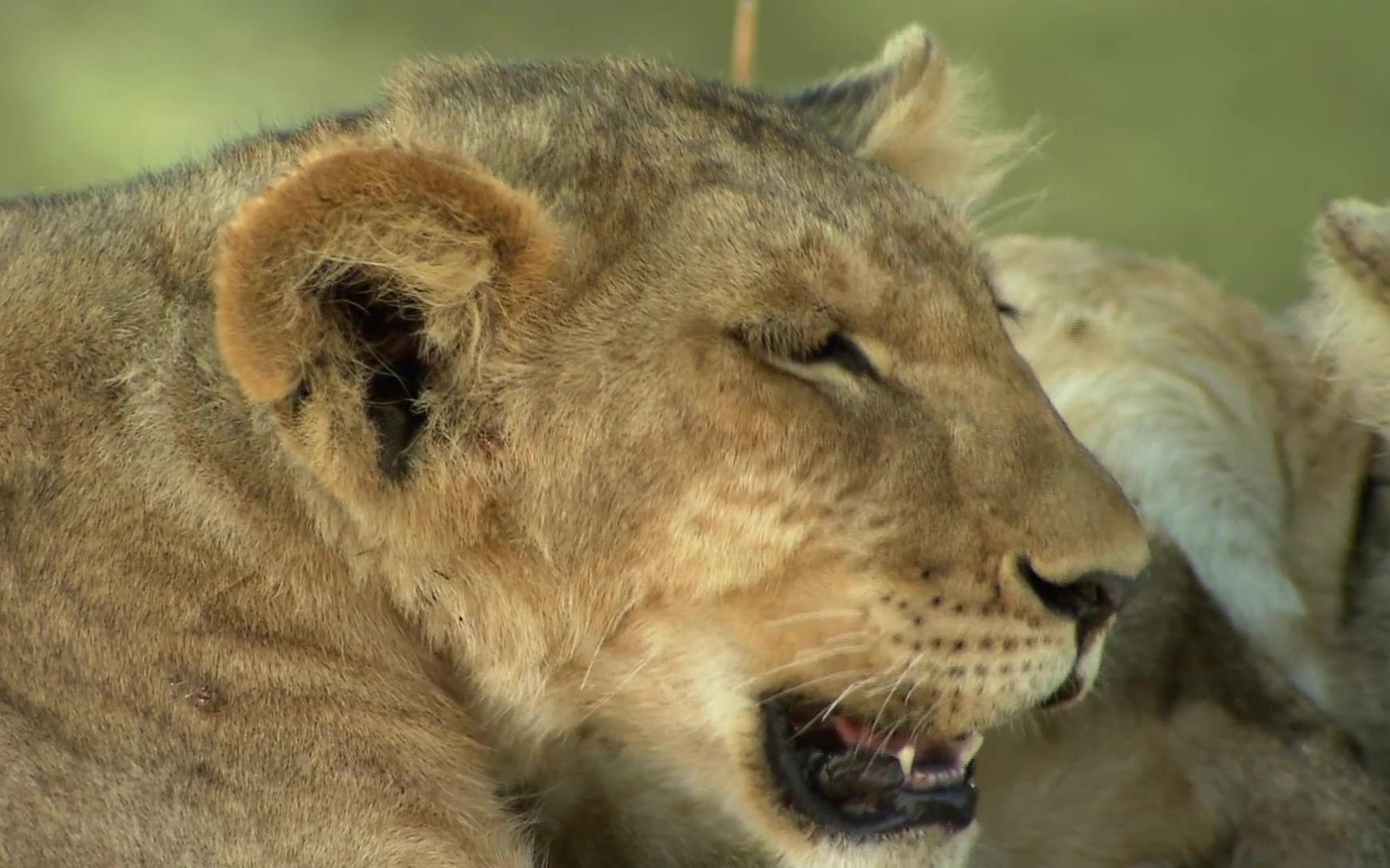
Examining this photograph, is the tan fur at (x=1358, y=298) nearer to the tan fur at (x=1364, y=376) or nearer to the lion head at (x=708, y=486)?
the tan fur at (x=1364, y=376)

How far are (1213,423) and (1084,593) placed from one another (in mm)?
1109

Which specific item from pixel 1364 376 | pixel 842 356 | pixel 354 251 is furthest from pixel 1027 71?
pixel 354 251

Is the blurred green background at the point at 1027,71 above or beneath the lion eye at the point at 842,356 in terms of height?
above

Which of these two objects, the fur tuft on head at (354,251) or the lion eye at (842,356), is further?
the lion eye at (842,356)

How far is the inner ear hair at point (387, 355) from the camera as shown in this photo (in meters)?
1.67

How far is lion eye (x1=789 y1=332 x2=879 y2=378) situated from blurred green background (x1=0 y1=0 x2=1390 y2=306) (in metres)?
3.52

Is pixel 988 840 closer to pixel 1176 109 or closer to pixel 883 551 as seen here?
pixel 883 551

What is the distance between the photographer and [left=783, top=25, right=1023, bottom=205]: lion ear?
7.36 ft

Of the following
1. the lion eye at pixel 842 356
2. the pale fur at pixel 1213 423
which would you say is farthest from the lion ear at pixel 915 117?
the lion eye at pixel 842 356

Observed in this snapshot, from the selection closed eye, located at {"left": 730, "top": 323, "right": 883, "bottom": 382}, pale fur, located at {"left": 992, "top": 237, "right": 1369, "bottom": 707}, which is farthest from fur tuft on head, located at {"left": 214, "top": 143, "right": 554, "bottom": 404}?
pale fur, located at {"left": 992, "top": 237, "right": 1369, "bottom": 707}

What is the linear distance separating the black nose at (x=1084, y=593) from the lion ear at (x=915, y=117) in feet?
2.02

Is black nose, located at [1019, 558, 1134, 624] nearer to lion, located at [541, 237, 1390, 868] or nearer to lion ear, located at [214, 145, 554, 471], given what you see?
lion, located at [541, 237, 1390, 868]

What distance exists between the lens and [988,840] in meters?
2.18

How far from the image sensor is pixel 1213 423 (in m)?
2.78
